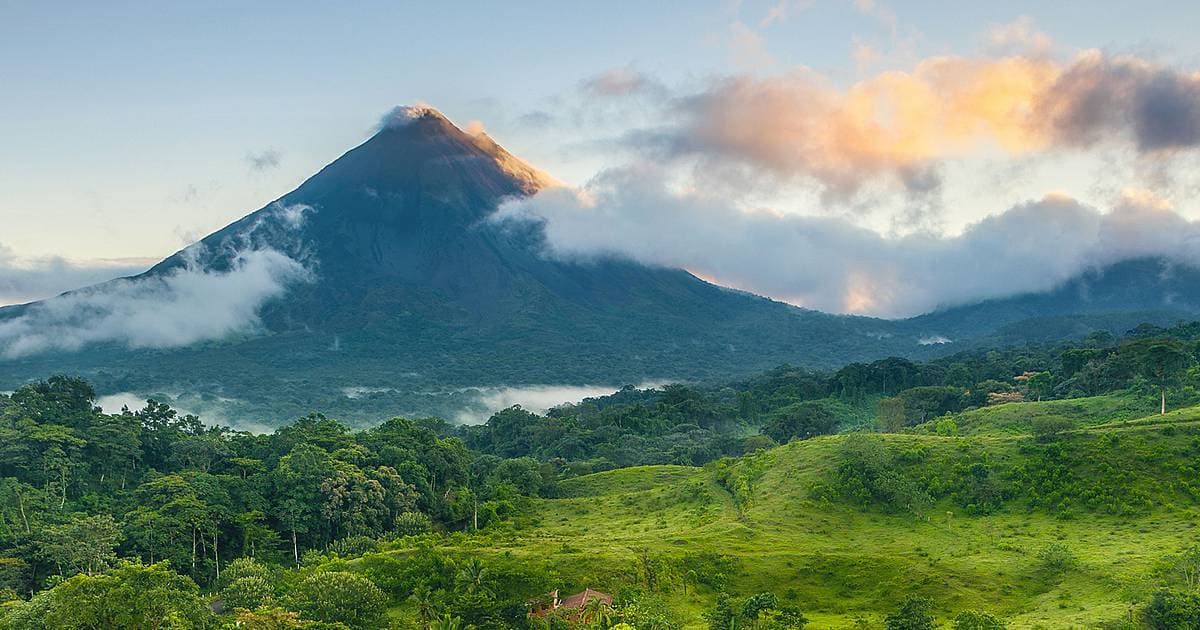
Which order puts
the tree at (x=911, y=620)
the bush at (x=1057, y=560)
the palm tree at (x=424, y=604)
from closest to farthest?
the tree at (x=911, y=620) → the palm tree at (x=424, y=604) → the bush at (x=1057, y=560)

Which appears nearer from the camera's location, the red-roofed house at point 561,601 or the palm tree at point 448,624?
the palm tree at point 448,624

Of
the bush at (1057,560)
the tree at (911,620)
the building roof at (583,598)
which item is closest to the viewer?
the tree at (911,620)

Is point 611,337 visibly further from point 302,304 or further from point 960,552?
point 960,552

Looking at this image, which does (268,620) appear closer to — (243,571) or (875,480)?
(243,571)

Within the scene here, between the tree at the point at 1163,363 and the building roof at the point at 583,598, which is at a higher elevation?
the tree at the point at 1163,363

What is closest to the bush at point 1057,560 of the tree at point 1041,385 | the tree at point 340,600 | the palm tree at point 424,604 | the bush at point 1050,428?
the bush at point 1050,428

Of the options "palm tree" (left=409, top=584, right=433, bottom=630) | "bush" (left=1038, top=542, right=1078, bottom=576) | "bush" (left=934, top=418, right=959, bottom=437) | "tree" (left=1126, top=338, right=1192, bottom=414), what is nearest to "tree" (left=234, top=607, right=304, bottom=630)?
"palm tree" (left=409, top=584, right=433, bottom=630)

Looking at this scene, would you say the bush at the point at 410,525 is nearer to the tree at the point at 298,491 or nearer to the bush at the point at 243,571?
the tree at the point at 298,491

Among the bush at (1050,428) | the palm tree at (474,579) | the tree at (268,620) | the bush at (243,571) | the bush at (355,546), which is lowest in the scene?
the bush at (355,546)
